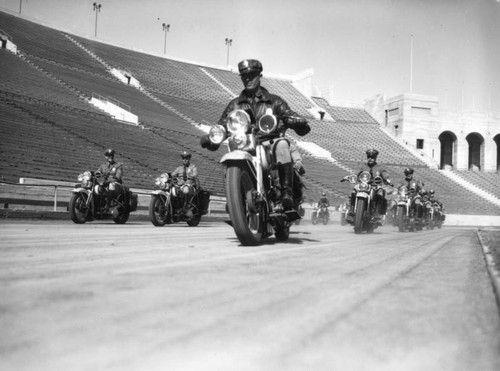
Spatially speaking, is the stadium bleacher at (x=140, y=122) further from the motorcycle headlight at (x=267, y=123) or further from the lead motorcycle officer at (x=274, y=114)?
the motorcycle headlight at (x=267, y=123)

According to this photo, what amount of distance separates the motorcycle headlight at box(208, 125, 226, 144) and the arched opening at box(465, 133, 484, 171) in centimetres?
5504

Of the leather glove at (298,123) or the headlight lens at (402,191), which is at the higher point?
the leather glove at (298,123)

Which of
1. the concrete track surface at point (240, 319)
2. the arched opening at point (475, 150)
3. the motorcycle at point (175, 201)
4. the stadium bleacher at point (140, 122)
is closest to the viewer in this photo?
the concrete track surface at point (240, 319)

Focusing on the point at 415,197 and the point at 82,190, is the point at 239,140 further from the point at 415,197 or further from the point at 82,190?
the point at 415,197

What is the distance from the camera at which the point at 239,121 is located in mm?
4332

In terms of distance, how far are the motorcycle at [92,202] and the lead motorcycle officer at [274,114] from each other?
543 centimetres

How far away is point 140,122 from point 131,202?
2054cm

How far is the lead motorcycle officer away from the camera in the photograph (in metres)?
Answer: 4.63

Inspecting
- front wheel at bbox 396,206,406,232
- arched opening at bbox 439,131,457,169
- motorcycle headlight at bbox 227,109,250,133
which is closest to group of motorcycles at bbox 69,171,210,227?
front wheel at bbox 396,206,406,232

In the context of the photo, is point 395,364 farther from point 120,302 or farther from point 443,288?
point 443,288

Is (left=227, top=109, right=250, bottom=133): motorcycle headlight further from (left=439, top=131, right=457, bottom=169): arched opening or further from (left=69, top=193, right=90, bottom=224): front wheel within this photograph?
(left=439, top=131, right=457, bottom=169): arched opening

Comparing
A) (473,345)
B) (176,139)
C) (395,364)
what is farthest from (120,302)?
(176,139)

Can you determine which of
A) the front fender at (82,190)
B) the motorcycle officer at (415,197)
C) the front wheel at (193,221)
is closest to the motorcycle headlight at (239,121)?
the front fender at (82,190)

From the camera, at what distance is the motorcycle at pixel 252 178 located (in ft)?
13.2
